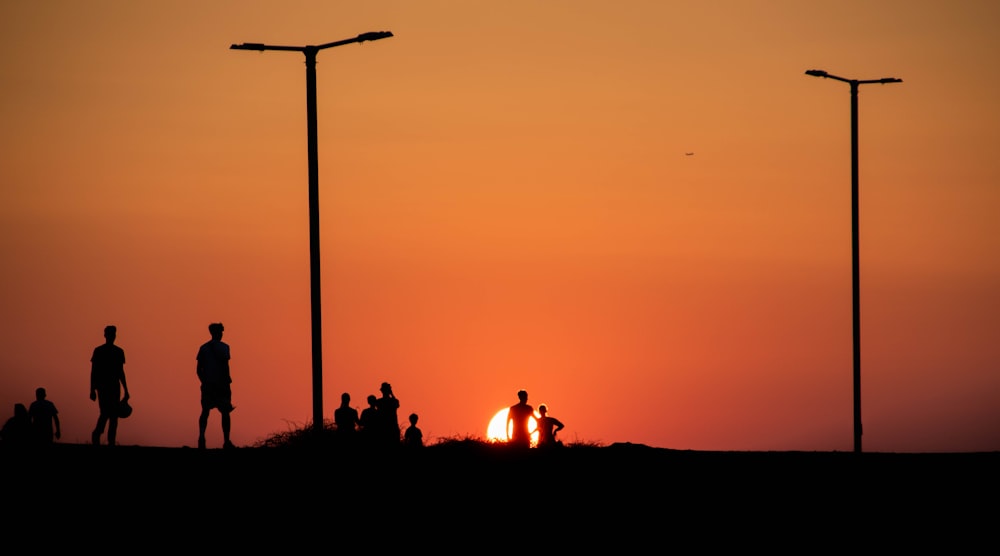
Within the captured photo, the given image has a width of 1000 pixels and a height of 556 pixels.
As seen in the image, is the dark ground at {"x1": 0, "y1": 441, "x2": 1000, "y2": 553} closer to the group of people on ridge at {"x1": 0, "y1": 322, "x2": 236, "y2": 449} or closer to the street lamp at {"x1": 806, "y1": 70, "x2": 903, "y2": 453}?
the group of people on ridge at {"x1": 0, "y1": 322, "x2": 236, "y2": 449}

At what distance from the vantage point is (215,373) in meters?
34.2

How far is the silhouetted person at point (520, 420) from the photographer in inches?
1484

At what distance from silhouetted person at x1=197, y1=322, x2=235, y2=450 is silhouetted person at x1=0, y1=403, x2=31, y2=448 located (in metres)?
2.68

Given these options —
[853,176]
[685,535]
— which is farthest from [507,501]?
[853,176]

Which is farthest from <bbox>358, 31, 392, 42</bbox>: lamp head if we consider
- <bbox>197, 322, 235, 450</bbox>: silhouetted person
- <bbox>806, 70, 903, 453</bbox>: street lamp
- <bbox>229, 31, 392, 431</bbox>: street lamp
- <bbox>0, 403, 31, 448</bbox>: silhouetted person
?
<bbox>806, 70, 903, 453</bbox>: street lamp

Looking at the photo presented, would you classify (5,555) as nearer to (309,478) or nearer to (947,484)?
(309,478)

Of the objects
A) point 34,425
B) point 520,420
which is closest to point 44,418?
point 34,425

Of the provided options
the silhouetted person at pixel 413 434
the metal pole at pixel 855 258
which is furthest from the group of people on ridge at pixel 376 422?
the metal pole at pixel 855 258

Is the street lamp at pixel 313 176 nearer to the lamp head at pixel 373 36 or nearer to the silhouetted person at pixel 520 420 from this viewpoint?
the lamp head at pixel 373 36

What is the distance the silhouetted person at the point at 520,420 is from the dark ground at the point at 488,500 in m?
2.76

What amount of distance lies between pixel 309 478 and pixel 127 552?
493 centimetres

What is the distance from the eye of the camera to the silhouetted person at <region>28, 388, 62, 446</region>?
34906mm

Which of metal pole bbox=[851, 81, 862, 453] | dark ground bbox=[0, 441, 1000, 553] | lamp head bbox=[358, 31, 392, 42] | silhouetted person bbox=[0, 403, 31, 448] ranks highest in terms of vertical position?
lamp head bbox=[358, 31, 392, 42]

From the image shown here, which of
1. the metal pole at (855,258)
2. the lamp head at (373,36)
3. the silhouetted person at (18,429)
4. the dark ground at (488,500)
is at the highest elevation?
the lamp head at (373,36)
